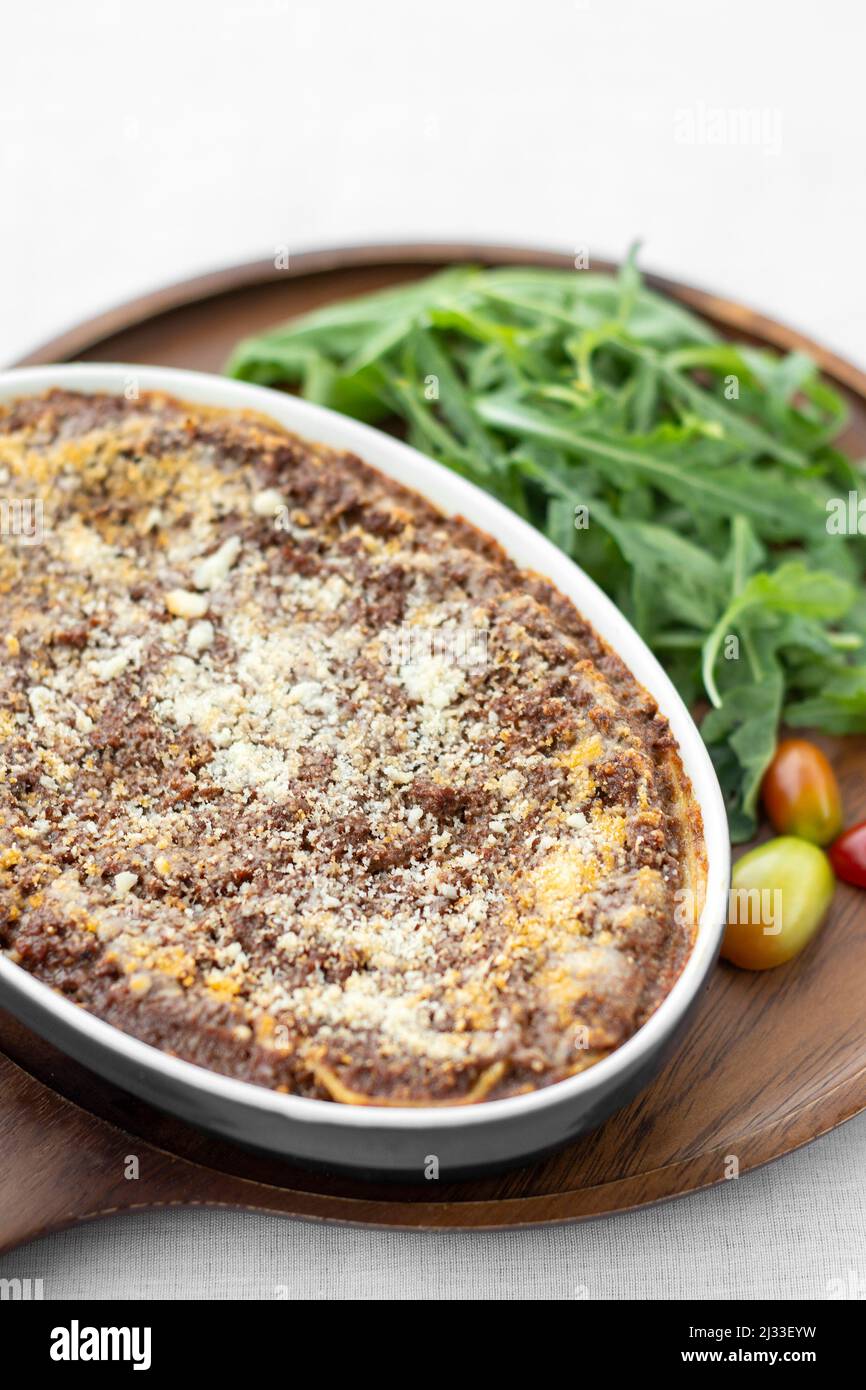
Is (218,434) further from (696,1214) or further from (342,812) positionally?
(696,1214)

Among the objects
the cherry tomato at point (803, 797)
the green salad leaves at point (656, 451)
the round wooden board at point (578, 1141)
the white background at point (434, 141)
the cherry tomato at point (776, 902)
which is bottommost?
the round wooden board at point (578, 1141)

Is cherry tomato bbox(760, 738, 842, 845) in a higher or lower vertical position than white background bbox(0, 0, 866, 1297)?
lower

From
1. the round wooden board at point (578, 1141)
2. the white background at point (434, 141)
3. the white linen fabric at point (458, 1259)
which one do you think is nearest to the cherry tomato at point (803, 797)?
the round wooden board at point (578, 1141)

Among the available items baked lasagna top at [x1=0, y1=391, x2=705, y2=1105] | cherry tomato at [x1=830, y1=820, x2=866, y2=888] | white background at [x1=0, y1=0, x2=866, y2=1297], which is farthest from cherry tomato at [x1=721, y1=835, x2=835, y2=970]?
white background at [x1=0, y1=0, x2=866, y2=1297]

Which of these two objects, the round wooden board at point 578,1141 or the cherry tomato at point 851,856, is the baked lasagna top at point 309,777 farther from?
the cherry tomato at point 851,856

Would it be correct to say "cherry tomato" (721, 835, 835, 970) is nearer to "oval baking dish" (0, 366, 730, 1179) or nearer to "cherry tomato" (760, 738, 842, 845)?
"cherry tomato" (760, 738, 842, 845)

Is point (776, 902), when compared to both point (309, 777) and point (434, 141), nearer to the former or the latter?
point (309, 777)
